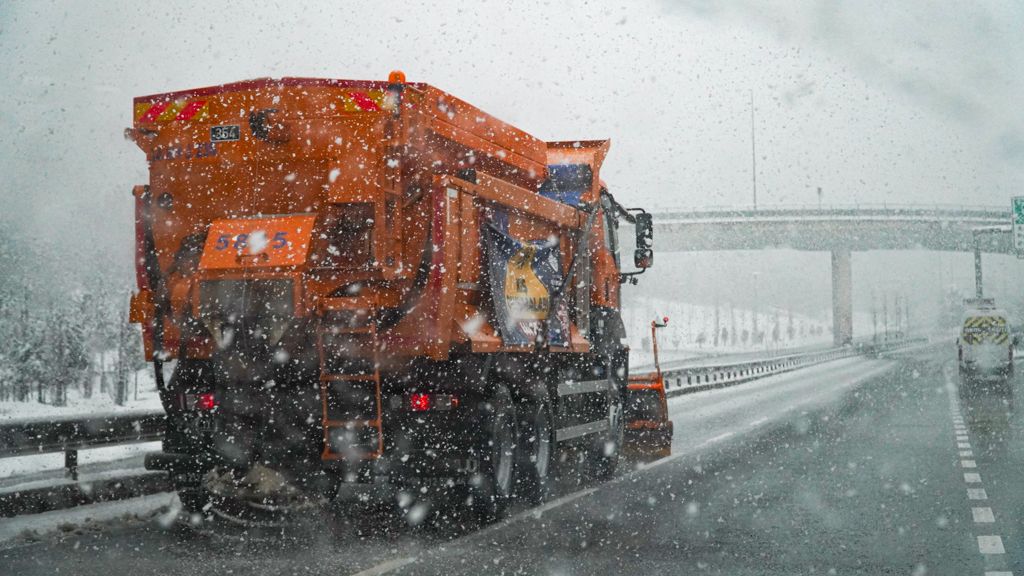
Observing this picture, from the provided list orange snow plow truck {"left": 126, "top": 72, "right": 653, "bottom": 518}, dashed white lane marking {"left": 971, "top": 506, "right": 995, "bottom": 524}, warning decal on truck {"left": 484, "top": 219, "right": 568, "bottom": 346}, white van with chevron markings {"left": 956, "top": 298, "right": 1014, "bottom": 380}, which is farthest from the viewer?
white van with chevron markings {"left": 956, "top": 298, "right": 1014, "bottom": 380}

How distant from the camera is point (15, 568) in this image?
284 inches

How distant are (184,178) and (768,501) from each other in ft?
19.9

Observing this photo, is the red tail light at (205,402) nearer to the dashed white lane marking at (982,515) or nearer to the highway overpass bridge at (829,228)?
the dashed white lane marking at (982,515)

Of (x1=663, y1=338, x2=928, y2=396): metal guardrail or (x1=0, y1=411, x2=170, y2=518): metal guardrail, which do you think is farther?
(x1=663, y1=338, x2=928, y2=396): metal guardrail

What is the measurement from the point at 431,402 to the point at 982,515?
490 cm

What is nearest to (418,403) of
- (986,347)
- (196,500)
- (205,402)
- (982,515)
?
(205,402)

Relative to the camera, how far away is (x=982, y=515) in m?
9.48

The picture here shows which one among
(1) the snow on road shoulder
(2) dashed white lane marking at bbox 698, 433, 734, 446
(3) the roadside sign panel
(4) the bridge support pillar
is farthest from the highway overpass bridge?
(1) the snow on road shoulder

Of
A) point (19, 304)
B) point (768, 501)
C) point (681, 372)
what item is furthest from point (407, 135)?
point (19, 304)

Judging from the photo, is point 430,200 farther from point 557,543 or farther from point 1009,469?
point 1009,469

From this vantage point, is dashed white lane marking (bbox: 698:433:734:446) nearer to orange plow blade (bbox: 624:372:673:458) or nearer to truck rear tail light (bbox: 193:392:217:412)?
orange plow blade (bbox: 624:372:673:458)

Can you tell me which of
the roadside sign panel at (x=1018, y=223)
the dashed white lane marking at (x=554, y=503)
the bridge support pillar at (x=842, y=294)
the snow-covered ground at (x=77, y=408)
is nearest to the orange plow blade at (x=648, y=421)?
the dashed white lane marking at (x=554, y=503)

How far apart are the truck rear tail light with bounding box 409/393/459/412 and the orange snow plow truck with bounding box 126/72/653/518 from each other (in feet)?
0.06

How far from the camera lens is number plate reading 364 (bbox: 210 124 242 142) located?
29.3 feet
